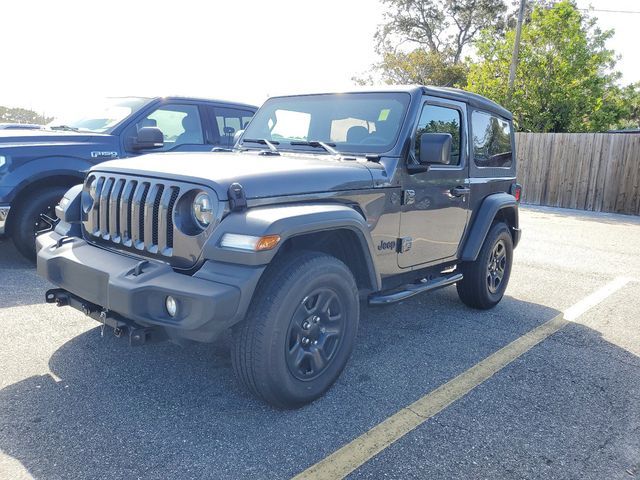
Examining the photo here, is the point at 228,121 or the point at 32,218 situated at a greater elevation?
the point at 228,121

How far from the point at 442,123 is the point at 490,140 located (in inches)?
39.4

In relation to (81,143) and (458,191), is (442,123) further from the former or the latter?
(81,143)

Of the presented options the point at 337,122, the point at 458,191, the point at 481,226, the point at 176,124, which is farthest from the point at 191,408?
the point at 176,124

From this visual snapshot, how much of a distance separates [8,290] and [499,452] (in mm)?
4444

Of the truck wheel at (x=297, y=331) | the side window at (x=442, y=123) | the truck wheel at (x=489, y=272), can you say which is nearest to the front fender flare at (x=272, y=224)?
the truck wheel at (x=297, y=331)

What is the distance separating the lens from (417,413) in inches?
120

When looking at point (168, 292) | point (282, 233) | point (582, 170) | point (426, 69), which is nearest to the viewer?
Answer: point (168, 292)

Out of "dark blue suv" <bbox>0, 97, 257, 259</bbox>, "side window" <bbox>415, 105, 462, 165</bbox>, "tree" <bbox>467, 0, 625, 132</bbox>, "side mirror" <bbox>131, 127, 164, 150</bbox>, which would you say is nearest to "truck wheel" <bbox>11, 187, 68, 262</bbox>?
"dark blue suv" <bbox>0, 97, 257, 259</bbox>

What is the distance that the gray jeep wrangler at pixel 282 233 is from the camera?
263 centimetres

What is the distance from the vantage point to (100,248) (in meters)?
3.21

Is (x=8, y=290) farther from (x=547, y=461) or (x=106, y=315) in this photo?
(x=547, y=461)

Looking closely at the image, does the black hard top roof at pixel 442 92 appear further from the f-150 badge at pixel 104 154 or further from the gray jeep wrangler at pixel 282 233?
the f-150 badge at pixel 104 154

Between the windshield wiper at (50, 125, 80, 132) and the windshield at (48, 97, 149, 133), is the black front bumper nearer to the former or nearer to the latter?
the windshield at (48, 97, 149, 133)

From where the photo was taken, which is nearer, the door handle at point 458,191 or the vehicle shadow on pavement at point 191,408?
the vehicle shadow on pavement at point 191,408
